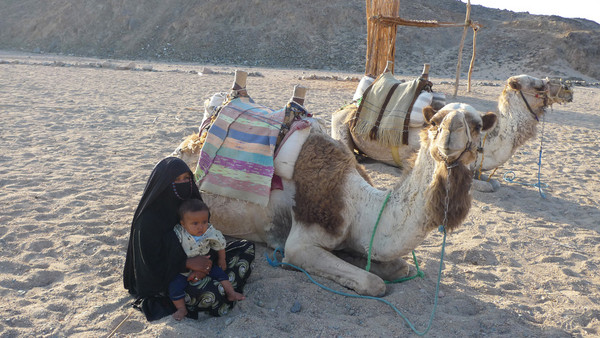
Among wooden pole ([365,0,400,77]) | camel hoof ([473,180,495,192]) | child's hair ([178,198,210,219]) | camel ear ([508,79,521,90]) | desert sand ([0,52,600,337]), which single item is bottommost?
desert sand ([0,52,600,337])

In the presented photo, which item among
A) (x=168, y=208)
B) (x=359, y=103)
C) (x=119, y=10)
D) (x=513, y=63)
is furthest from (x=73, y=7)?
(x=168, y=208)

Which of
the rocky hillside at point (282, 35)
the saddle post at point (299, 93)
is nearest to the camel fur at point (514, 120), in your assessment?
the saddle post at point (299, 93)

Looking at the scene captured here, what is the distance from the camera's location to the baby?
3.13 meters

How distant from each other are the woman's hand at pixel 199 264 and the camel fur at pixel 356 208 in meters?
0.74

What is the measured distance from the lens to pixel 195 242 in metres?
3.21

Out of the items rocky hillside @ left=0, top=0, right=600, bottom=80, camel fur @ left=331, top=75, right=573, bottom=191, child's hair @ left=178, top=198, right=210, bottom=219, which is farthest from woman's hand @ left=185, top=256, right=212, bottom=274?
rocky hillside @ left=0, top=0, right=600, bottom=80

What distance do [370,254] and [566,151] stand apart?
6.89 m

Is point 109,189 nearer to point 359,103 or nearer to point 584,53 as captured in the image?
point 359,103

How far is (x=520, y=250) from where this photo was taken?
181 inches

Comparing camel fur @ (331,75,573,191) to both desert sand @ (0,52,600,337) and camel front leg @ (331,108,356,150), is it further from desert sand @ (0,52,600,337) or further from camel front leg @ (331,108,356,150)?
camel front leg @ (331,108,356,150)

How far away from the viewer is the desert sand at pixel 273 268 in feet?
10.3

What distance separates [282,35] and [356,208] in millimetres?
33294

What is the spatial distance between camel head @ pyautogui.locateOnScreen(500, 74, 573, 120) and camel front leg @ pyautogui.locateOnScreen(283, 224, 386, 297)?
4.03 meters

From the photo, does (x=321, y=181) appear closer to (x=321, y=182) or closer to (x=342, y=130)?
(x=321, y=182)
